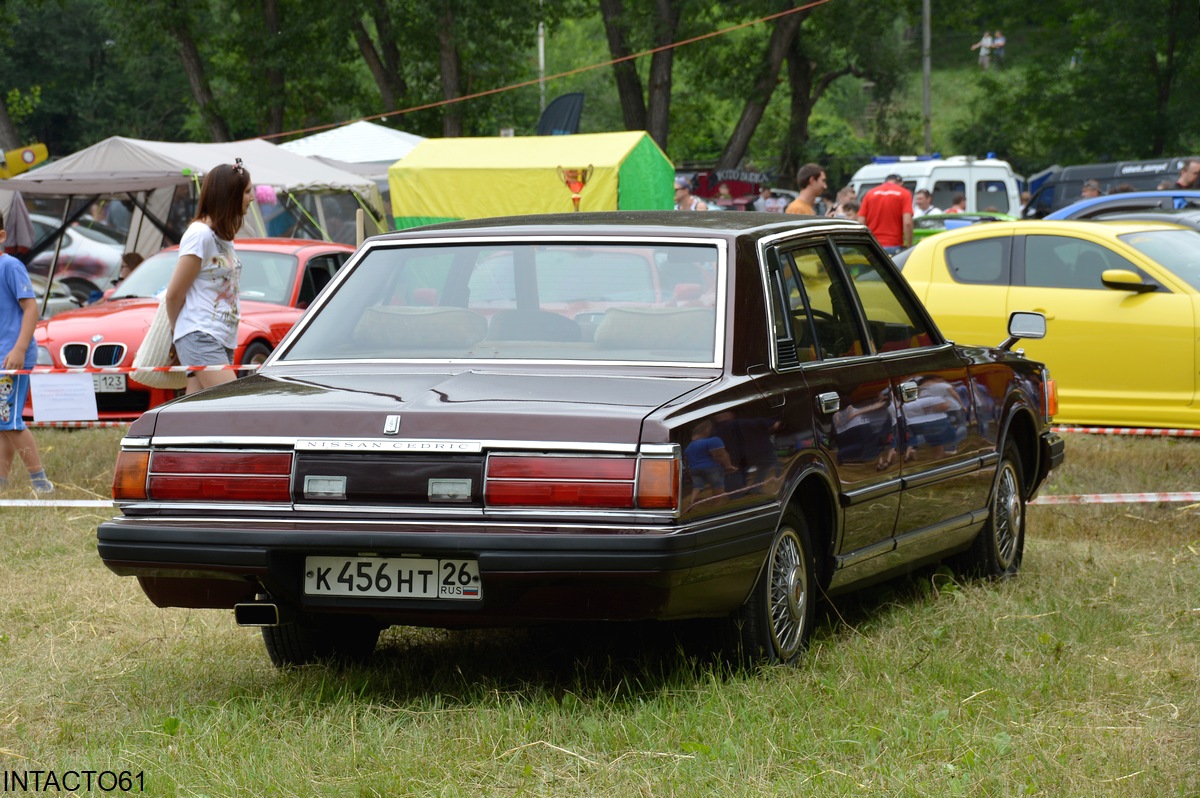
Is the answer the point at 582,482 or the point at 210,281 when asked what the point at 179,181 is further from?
the point at 582,482

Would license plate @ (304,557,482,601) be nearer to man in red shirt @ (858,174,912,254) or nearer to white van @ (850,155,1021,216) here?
man in red shirt @ (858,174,912,254)

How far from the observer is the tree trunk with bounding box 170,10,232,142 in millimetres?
34062

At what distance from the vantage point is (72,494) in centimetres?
938

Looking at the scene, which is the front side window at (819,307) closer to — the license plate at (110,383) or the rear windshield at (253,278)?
the license plate at (110,383)

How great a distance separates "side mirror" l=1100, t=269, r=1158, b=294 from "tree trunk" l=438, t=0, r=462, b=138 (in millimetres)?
23455

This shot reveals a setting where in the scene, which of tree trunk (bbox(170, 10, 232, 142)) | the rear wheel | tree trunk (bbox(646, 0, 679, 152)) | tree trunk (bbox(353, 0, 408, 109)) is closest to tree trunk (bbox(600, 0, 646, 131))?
tree trunk (bbox(646, 0, 679, 152))

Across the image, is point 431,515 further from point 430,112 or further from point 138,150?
point 430,112

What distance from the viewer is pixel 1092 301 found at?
35.2 feet

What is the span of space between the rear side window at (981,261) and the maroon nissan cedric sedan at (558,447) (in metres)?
5.46

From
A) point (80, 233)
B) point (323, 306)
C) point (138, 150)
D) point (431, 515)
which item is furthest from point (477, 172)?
point (431, 515)

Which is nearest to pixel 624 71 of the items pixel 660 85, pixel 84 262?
pixel 660 85

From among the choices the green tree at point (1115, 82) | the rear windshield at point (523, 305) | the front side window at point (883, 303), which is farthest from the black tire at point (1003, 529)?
the green tree at point (1115, 82)

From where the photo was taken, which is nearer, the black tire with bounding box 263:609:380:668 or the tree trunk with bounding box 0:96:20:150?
the black tire with bounding box 263:609:380:668

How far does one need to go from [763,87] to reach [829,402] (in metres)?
28.9
